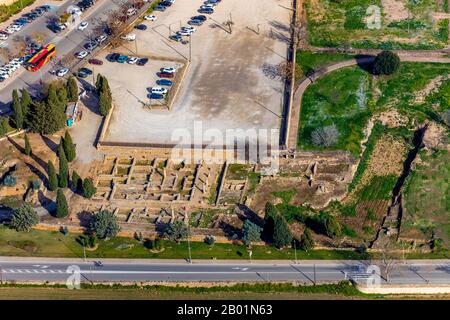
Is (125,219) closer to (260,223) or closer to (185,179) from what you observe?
(185,179)

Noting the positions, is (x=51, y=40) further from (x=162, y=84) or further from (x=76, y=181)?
(x=76, y=181)

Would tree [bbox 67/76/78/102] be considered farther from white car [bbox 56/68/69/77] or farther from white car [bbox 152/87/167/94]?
white car [bbox 152/87/167/94]

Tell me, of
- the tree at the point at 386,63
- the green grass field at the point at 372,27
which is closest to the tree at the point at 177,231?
the tree at the point at 386,63

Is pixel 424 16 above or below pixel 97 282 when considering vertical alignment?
above
